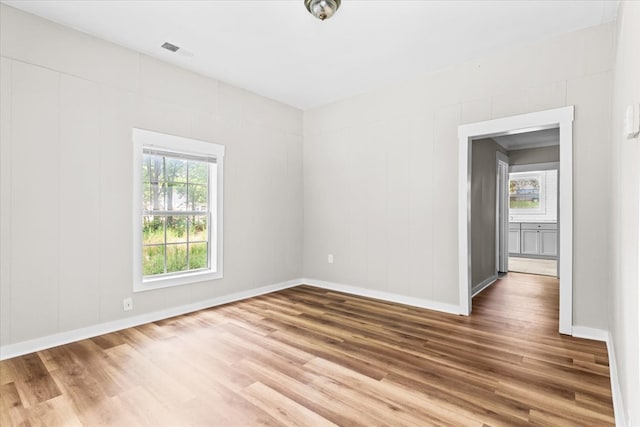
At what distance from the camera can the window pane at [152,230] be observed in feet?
11.6

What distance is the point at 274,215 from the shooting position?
16.1 ft

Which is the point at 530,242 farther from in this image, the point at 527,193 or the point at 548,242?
the point at 527,193

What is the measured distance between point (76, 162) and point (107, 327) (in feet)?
5.27

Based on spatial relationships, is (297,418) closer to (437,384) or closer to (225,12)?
(437,384)

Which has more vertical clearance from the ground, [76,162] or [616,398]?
[76,162]

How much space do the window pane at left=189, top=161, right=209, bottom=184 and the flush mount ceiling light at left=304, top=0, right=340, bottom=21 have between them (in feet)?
7.48

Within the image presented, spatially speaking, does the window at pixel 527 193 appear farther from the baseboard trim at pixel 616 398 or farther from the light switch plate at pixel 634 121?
the light switch plate at pixel 634 121

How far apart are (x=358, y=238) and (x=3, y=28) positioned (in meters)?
4.18

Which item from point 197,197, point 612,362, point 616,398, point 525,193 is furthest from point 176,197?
point 525,193

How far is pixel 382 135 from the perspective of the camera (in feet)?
14.5

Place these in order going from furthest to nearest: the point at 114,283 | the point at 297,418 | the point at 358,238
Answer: the point at 358,238
the point at 114,283
the point at 297,418

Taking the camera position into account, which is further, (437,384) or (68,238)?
(68,238)

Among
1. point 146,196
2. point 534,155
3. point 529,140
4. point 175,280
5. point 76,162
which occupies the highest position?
point 529,140

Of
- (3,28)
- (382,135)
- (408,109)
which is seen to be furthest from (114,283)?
(408,109)
